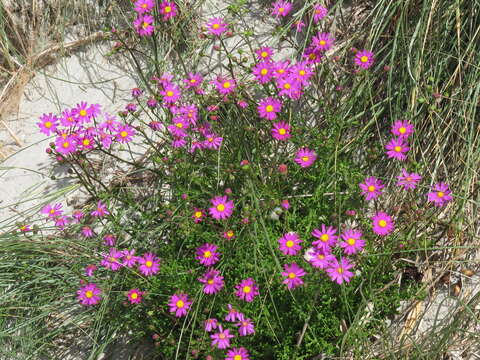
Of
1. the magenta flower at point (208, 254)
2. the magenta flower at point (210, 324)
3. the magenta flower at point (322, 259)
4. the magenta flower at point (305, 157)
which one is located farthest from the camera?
the magenta flower at point (305, 157)

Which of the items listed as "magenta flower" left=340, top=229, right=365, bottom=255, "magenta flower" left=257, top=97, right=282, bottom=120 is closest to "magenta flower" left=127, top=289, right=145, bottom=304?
"magenta flower" left=340, top=229, right=365, bottom=255

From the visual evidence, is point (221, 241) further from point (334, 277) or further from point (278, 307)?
point (334, 277)

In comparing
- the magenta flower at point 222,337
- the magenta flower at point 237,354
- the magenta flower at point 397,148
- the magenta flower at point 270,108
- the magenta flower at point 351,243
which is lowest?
the magenta flower at point 237,354

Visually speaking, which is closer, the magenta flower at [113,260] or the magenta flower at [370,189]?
the magenta flower at [370,189]

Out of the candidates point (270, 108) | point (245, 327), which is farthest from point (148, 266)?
point (270, 108)

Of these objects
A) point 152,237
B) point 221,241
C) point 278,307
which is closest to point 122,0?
point 152,237

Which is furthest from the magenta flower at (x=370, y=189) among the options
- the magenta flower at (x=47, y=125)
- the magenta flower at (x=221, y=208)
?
the magenta flower at (x=47, y=125)

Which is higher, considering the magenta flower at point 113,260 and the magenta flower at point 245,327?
the magenta flower at point 113,260

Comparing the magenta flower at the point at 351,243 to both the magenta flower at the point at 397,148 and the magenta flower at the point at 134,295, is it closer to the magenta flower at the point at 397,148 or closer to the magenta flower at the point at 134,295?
the magenta flower at the point at 397,148
